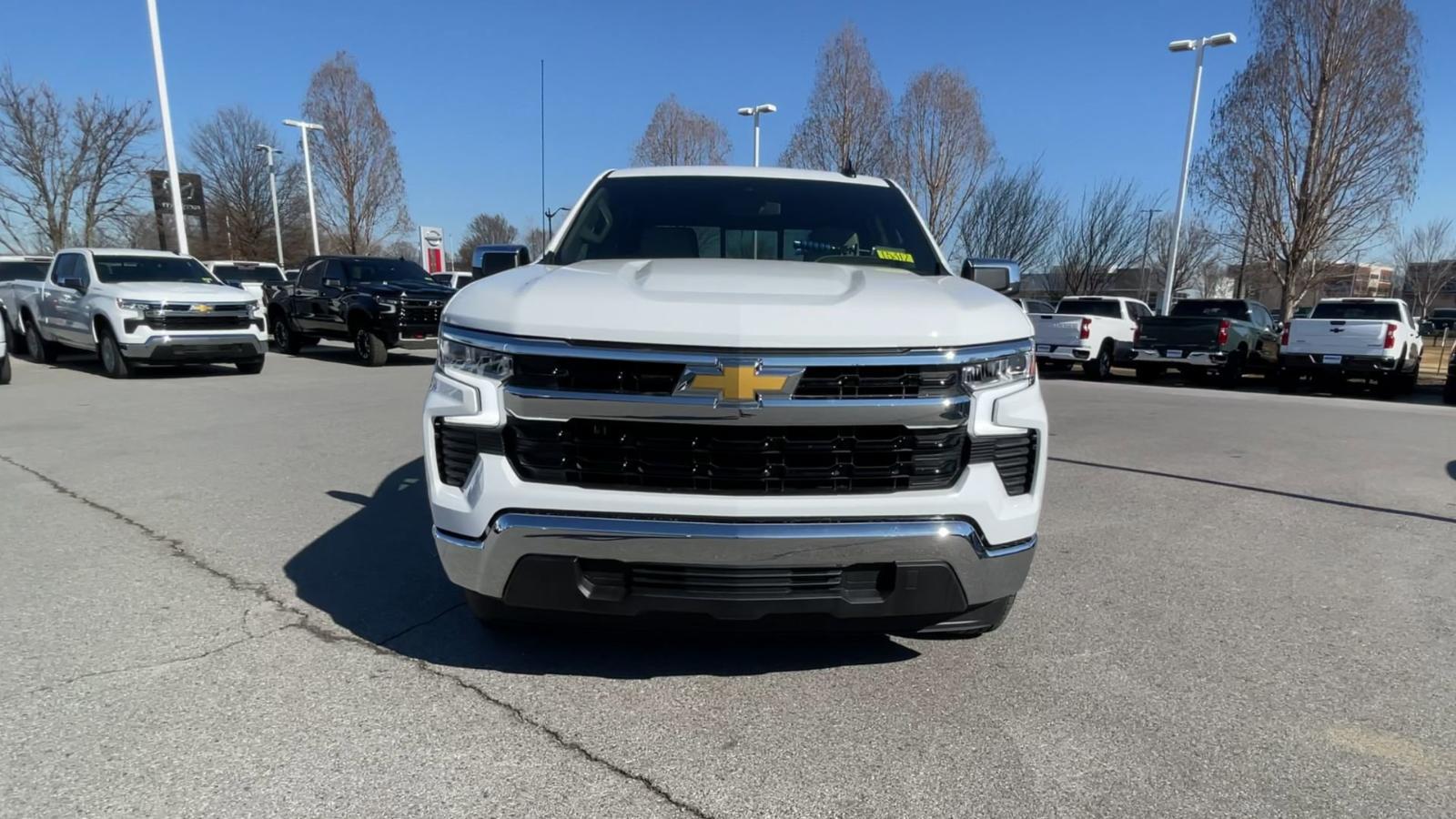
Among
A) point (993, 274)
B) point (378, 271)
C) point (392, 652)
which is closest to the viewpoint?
point (392, 652)

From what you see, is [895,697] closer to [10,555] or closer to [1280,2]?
[10,555]

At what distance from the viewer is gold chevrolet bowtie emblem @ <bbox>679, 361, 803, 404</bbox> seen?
7.70ft

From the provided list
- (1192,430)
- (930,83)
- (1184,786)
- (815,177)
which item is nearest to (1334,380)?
(1192,430)

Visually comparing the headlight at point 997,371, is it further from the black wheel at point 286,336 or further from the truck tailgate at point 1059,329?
the black wheel at point 286,336

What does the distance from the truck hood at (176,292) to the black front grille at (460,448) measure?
427 inches

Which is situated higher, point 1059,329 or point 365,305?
point 365,305

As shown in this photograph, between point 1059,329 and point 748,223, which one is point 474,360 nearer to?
point 748,223

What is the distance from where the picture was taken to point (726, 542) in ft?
7.72

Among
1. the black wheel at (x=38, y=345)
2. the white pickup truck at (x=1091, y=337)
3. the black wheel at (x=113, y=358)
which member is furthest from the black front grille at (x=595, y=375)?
the white pickup truck at (x=1091, y=337)

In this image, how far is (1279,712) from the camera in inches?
108

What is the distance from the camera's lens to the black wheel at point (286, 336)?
16219mm

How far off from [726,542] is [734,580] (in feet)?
0.43

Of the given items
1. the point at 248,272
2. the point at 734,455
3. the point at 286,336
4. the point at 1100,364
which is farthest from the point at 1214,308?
the point at 248,272

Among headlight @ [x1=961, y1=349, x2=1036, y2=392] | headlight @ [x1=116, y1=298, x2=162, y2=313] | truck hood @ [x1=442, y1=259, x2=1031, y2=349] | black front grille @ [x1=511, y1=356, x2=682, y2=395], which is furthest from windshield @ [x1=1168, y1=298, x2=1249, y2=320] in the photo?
headlight @ [x1=116, y1=298, x2=162, y2=313]
